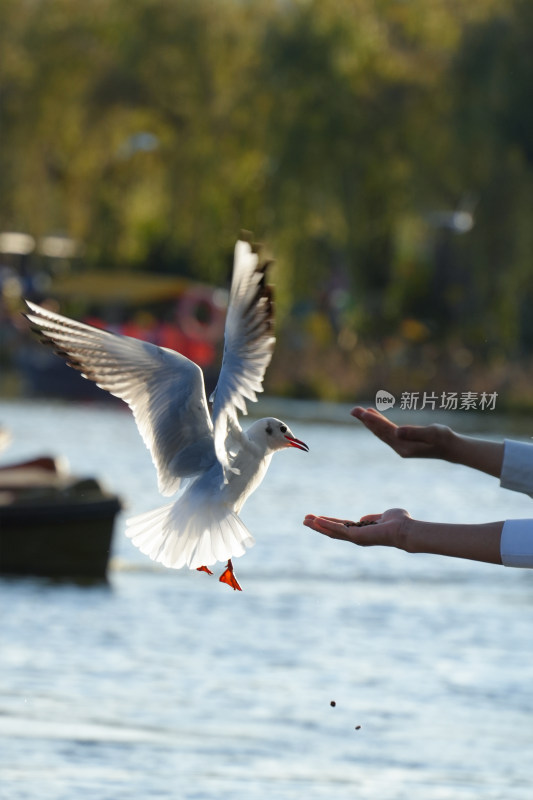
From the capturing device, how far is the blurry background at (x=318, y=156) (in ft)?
84.1

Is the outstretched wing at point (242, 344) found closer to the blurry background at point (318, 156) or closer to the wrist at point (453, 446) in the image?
the wrist at point (453, 446)

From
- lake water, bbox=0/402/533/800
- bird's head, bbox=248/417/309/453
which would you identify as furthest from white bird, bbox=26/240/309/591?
lake water, bbox=0/402/533/800

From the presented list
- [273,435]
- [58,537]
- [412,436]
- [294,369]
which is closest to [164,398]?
[273,435]

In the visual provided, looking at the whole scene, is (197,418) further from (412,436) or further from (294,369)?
(294,369)

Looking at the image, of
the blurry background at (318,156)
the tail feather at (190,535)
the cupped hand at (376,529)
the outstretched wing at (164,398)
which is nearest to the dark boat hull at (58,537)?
the outstretched wing at (164,398)

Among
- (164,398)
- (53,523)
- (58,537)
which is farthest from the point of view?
(58,537)

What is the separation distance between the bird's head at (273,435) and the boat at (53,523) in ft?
25.6

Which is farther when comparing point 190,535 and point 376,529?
point 190,535

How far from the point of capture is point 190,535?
5.27 m

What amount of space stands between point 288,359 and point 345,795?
74.5 feet

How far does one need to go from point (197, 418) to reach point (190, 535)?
467 mm

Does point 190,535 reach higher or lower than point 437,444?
lower

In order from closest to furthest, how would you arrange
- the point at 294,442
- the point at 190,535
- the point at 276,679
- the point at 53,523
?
the point at 294,442 → the point at 190,535 → the point at 276,679 → the point at 53,523

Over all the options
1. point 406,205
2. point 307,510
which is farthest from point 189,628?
point 406,205
